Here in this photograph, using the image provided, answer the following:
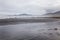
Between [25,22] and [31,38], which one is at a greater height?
[25,22]

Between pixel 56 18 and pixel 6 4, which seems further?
pixel 56 18

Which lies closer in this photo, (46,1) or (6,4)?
(6,4)

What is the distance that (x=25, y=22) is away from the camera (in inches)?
49.2

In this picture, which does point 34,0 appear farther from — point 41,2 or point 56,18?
point 56,18

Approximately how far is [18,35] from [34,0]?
0.52m

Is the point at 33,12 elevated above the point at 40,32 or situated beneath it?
elevated above

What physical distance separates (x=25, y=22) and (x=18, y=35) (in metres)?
0.20

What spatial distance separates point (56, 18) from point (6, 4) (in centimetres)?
72

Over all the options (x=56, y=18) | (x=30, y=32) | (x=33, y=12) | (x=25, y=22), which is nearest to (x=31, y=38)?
(x=30, y=32)

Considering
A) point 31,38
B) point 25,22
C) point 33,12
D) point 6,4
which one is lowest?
point 31,38

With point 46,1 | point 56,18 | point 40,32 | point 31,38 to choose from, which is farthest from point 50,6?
point 31,38

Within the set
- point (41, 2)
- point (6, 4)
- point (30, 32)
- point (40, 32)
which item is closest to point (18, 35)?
point (30, 32)

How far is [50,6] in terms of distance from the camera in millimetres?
1289

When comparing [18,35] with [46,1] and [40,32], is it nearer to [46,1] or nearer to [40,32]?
[40,32]
